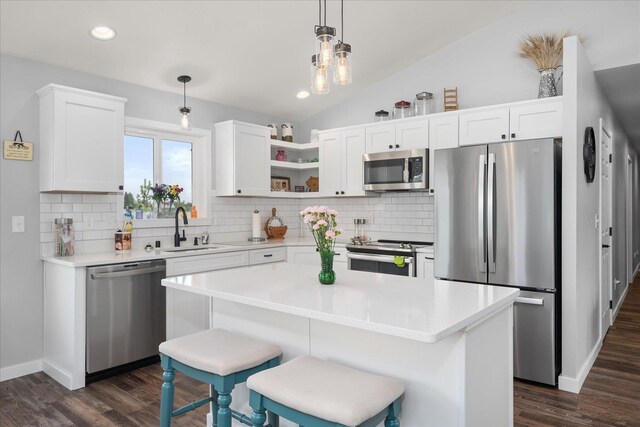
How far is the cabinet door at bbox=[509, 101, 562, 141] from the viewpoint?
3.55m

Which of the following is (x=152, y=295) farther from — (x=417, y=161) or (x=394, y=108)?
(x=394, y=108)

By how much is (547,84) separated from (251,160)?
2919 mm

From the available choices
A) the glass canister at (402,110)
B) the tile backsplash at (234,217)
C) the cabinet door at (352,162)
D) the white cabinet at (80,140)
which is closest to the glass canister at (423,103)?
the glass canister at (402,110)

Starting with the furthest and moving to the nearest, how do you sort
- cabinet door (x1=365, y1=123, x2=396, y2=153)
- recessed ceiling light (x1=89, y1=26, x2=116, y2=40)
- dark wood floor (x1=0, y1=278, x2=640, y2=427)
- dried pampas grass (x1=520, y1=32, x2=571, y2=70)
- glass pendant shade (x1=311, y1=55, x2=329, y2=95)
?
cabinet door (x1=365, y1=123, x2=396, y2=153)
dried pampas grass (x1=520, y1=32, x2=571, y2=70)
recessed ceiling light (x1=89, y1=26, x2=116, y2=40)
dark wood floor (x1=0, y1=278, x2=640, y2=427)
glass pendant shade (x1=311, y1=55, x2=329, y2=95)

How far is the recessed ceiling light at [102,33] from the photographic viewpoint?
10.4ft

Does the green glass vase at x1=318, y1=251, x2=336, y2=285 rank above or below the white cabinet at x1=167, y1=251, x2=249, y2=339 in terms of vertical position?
above

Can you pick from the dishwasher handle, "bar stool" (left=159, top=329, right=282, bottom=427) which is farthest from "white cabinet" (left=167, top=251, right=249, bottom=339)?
"bar stool" (left=159, top=329, right=282, bottom=427)

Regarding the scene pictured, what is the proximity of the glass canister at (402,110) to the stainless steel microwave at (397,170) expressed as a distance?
0.48m

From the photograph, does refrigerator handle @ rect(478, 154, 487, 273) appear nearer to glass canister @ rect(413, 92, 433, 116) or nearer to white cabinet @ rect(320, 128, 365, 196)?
glass canister @ rect(413, 92, 433, 116)

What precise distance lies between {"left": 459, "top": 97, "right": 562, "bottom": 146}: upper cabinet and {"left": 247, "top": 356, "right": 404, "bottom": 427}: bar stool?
2.84 meters

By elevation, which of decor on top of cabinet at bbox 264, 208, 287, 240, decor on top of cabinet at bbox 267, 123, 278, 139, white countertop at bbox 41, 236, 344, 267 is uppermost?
decor on top of cabinet at bbox 267, 123, 278, 139

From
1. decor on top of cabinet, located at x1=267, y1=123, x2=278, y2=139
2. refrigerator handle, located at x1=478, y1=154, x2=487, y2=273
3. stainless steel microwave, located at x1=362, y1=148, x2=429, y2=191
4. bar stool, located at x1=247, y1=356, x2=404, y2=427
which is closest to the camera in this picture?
bar stool, located at x1=247, y1=356, x2=404, y2=427

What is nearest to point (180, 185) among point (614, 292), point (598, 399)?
point (598, 399)

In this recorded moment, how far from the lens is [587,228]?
3375 mm
